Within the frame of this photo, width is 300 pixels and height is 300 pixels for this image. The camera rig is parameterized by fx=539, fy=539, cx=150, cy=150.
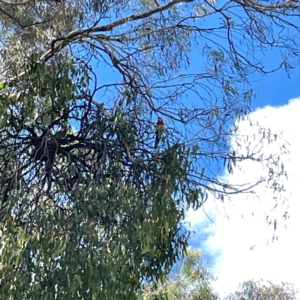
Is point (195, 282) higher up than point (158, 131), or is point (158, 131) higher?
point (195, 282)

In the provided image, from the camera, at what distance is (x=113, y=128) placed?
280cm

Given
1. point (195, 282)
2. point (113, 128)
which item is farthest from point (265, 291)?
point (113, 128)

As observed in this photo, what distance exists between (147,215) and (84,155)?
0.64 metres

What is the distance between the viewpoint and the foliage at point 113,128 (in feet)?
7.64

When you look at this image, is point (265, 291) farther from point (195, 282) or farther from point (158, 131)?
point (158, 131)

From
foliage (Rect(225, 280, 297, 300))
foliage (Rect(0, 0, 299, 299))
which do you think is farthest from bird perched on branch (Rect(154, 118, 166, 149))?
foliage (Rect(225, 280, 297, 300))

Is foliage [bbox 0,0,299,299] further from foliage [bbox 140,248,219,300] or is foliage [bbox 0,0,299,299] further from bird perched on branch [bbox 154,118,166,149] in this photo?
foliage [bbox 140,248,219,300]

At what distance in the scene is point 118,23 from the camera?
3.38 metres

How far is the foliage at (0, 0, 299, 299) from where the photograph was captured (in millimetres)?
2330

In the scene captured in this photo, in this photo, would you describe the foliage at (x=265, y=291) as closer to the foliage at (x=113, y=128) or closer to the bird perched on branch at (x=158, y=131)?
the foliage at (x=113, y=128)

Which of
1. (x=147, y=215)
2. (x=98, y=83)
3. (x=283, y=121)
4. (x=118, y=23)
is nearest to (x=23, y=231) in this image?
(x=147, y=215)

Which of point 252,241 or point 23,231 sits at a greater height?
point 252,241

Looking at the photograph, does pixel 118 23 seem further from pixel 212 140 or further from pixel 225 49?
pixel 212 140

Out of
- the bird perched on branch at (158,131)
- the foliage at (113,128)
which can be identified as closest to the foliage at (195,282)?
the foliage at (113,128)
